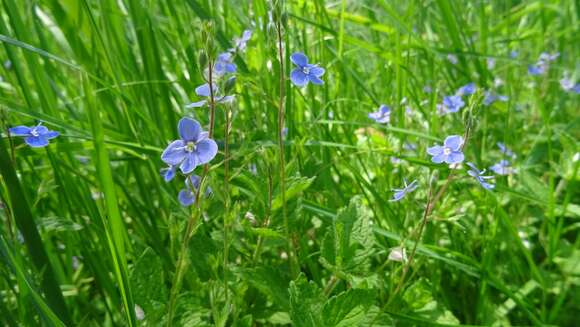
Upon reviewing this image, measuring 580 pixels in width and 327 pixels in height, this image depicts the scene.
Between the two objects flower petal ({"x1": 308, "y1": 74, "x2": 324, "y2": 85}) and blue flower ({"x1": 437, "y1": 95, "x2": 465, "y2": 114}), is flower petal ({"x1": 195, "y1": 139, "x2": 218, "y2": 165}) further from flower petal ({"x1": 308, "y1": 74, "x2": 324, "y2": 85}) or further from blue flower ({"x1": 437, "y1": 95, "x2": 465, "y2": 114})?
blue flower ({"x1": 437, "y1": 95, "x2": 465, "y2": 114})

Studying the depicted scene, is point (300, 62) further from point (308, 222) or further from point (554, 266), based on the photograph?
point (554, 266)

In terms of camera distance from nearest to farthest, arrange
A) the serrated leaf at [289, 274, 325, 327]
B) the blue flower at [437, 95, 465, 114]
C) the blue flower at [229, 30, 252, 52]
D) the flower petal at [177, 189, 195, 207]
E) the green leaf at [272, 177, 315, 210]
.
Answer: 1. the serrated leaf at [289, 274, 325, 327]
2. the green leaf at [272, 177, 315, 210]
3. the flower petal at [177, 189, 195, 207]
4. the blue flower at [229, 30, 252, 52]
5. the blue flower at [437, 95, 465, 114]

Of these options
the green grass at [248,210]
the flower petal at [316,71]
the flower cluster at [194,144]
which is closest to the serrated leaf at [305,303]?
the green grass at [248,210]

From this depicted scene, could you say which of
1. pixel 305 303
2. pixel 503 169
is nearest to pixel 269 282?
pixel 305 303

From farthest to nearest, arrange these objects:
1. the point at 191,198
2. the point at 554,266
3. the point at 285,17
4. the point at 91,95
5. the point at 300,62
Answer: the point at 554,266 < the point at 191,198 < the point at 300,62 < the point at 285,17 < the point at 91,95

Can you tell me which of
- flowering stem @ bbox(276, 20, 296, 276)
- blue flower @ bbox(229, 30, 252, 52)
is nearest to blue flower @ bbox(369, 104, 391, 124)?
blue flower @ bbox(229, 30, 252, 52)

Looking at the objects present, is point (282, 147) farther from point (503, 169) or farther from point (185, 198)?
point (503, 169)

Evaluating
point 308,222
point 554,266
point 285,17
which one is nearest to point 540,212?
point 554,266
